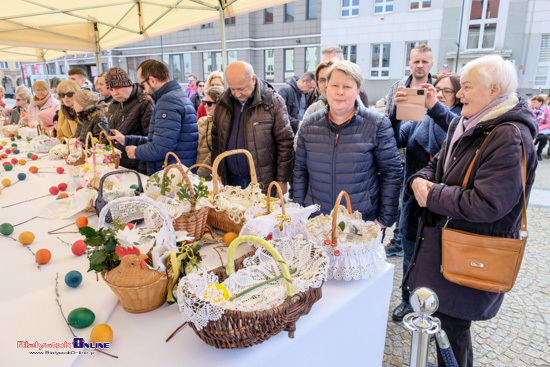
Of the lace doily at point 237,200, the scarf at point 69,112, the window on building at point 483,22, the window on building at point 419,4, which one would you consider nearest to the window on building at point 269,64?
the window on building at point 419,4

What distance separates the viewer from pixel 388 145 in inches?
73.3

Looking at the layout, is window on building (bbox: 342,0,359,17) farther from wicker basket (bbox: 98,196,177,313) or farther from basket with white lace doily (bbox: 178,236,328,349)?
wicker basket (bbox: 98,196,177,313)

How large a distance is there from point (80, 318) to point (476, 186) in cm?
144

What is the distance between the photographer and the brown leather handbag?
1.31m

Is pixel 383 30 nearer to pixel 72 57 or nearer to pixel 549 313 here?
pixel 549 313

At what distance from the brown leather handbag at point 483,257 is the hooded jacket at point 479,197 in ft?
0.12

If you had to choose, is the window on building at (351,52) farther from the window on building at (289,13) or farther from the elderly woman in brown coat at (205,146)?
the elderly woman in brown coat at (205,146)

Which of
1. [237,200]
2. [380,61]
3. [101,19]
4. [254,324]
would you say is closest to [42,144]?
[101,19]

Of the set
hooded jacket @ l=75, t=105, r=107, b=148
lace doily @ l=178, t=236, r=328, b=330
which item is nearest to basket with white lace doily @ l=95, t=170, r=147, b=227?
lace doily @ l=178, t=236, r=328, b=330

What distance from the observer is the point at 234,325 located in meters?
0.84

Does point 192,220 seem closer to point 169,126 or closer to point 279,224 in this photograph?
point 279,224

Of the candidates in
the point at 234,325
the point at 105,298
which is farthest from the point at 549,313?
the point at 105,298

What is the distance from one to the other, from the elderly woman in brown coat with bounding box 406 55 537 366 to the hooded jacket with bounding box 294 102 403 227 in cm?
33

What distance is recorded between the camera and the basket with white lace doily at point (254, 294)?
0.85 meters
